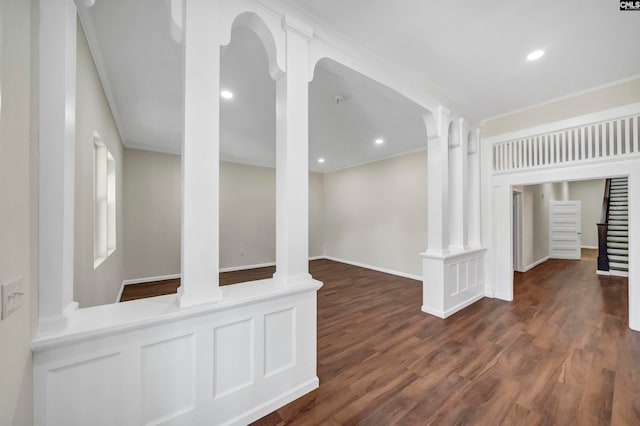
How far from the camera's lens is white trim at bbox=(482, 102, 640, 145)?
108 inches

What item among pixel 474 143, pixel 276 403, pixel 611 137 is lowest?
pixel 276 403

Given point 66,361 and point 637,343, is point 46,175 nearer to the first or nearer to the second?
point 66,361

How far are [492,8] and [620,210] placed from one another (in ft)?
25.7

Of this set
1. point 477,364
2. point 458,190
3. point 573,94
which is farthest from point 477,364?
point 573,94

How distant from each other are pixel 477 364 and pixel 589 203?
32.6ft

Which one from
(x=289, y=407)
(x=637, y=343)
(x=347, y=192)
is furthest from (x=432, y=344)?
(x=347, y=192)

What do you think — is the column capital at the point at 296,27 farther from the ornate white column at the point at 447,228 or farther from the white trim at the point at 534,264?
the white trim at the point at 534,264

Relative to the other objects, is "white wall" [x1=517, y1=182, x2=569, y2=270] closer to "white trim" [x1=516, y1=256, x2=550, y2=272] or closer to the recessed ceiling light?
"white trim" [x1=516, y1=256, x2=550, y2=272]

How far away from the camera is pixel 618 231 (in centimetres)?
565

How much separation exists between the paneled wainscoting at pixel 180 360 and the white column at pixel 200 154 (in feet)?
0.62

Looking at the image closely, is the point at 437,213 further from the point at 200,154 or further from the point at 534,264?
the point at 534,264

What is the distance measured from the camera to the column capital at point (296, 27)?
5.64 feet

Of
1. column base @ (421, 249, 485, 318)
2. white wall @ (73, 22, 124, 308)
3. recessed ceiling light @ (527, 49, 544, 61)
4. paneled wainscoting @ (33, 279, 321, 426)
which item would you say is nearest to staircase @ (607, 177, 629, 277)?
column base @ (421, 249, 485, 318)

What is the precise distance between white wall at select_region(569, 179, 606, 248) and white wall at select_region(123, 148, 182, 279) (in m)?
12.3
